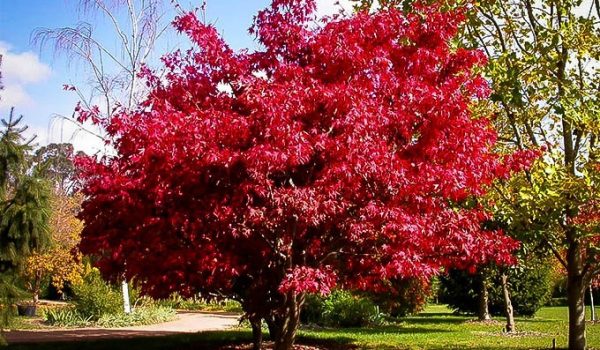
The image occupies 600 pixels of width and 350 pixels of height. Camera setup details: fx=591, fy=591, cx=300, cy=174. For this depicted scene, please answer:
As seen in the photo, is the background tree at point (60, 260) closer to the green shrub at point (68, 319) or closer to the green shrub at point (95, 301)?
the green shrub at point (68, 319)

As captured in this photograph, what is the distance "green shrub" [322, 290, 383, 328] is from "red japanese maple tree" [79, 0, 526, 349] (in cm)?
1170

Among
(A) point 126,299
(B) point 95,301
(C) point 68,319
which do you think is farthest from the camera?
(A) point 126,299

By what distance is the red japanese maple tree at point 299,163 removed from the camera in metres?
6.67

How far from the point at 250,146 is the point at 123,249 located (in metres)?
2.68

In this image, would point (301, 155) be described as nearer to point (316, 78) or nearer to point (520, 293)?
point (316, 78)

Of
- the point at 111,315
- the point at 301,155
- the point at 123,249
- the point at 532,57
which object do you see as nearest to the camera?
the point at 301,155

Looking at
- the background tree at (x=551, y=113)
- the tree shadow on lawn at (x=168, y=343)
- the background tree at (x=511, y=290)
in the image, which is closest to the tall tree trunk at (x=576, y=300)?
the background tree at (x=551, y=113)

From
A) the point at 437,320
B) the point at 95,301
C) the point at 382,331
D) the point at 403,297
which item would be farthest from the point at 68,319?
the point at 437,320

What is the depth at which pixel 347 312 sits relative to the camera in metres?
20.2

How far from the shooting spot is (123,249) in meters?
8.21

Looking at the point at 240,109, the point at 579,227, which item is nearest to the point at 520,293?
the point at 579,227

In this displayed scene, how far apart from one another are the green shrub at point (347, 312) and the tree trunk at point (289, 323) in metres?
11.8

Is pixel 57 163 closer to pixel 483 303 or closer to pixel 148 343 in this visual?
pixel 148 343

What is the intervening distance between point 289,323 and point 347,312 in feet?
40.3
